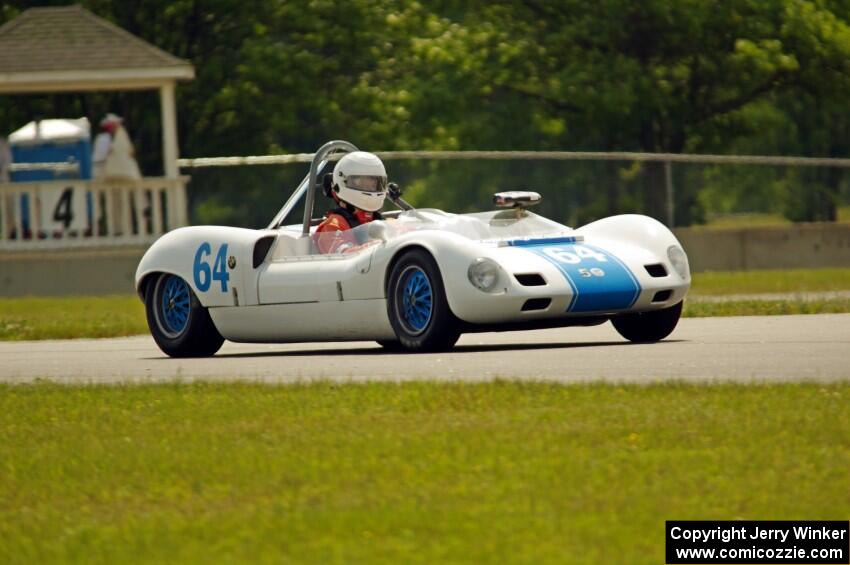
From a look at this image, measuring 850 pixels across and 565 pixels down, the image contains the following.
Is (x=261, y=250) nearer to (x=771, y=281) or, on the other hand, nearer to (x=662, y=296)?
(x=662, y=296)

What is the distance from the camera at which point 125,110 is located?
30.6 metres

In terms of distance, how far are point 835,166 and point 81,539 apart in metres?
20.4

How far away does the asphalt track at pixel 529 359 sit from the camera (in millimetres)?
10180

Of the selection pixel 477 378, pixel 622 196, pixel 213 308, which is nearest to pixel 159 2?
pixel 622 196

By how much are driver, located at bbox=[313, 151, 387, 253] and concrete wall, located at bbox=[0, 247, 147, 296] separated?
1194 centimetres

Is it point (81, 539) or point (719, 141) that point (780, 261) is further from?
point (81, 539)

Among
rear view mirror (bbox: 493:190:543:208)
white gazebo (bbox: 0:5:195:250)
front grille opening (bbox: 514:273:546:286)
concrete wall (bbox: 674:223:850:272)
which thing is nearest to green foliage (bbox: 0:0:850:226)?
white gazebo (bbox: 0:5:195:250)

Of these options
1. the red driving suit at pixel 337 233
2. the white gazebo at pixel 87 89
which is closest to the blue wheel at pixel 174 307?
the red driving suit at pixel 337 233

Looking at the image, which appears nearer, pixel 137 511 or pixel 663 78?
pixel 137 511

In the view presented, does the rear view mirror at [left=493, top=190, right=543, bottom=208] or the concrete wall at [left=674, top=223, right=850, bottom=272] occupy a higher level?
the rear view mirror at [left=493, top=190, right=543, bottom=208]

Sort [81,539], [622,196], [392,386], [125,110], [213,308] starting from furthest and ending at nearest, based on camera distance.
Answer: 1. [125,110]
2. [622,196]
3. [213,308]
4. [392,386]
5. [81,539]

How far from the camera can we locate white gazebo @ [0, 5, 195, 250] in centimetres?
2641


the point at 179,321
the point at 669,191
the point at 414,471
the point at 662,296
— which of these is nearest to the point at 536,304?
the point at 662,296

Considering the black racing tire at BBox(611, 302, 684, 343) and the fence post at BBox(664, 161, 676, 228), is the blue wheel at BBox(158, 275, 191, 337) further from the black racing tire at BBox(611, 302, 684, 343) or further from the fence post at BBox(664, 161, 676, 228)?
the fence post at BBox(664, 161, 676, 228)
